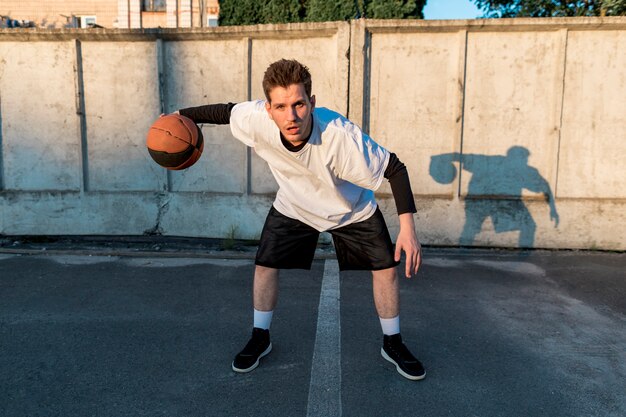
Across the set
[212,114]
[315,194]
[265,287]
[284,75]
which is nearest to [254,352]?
[265,287]

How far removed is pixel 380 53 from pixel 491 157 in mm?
1871

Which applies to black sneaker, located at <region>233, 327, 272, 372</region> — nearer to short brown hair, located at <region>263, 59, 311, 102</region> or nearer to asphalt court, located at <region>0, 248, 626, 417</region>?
asphalt court, located at <region>0, 248, 626, 417</region>

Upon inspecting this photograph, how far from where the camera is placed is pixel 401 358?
2820 mm

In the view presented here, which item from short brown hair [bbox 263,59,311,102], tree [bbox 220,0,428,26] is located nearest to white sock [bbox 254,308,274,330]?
short brown hair [bbox 263,59,311,102]

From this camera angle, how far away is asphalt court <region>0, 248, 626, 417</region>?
248cm

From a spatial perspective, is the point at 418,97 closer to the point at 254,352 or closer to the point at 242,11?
the point at 254,352

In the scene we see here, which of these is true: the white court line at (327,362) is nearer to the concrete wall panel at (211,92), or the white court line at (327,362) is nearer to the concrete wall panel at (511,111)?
the concrete wall panel at (211,92)

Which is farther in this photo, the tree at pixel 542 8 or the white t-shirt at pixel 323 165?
the tree at pixel 542 8

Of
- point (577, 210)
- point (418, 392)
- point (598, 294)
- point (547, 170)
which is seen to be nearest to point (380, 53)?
point (547, 170)

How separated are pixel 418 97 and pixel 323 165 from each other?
340cm

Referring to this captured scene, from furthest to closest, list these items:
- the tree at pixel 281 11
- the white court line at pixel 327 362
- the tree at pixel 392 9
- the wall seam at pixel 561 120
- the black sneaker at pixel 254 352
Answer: the tree at pixel 281 11 < the tree at pixel 392 9 < the wall seam at pixel 561 120 < the black sneaker at pixel 254 352 < the white court line at pixel 327 362

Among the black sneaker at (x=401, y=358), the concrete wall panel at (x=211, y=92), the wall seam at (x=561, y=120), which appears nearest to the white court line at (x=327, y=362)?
the black sneaker at (x=401, y=358)

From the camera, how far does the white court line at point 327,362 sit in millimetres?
2434

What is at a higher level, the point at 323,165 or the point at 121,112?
the point at 121,112
